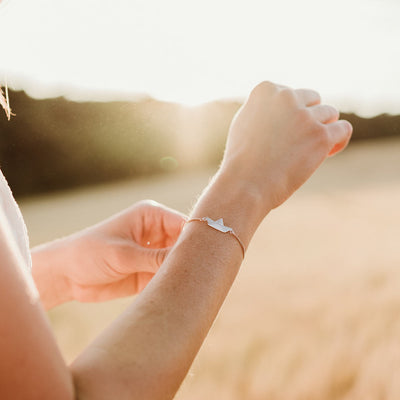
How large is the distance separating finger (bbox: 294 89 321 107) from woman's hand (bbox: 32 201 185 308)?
0.59m

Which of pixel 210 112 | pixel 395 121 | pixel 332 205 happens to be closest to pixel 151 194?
pixel 210 112

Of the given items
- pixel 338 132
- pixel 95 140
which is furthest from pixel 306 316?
pixel 95 140

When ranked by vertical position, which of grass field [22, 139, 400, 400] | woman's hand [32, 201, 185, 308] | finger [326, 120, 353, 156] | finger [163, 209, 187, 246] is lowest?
grass field [22, 139, 400, 400]

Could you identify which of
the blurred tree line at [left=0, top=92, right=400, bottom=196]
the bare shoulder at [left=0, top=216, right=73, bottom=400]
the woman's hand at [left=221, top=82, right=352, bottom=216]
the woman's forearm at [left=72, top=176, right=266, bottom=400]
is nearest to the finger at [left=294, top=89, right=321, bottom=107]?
the woman's hand at [left=221, top=82, right=352, bottom=216]

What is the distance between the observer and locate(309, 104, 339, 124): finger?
134 cm

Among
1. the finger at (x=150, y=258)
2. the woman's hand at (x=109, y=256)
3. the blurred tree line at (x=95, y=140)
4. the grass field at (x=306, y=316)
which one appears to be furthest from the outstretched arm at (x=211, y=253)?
the blurred tree line at (x=95, y=140)

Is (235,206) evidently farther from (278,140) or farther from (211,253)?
(278,140)

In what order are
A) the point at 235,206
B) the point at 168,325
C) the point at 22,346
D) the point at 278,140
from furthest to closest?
the point at 278,140 → the point at 235,206 → the point at 168,325 → the point at 22,346

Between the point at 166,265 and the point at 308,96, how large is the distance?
75cm

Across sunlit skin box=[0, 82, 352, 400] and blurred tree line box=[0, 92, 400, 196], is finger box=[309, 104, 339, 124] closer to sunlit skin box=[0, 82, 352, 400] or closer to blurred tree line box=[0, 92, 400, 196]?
sunlit skin box=[0, 82, 352, 400]

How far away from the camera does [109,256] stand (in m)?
1.62

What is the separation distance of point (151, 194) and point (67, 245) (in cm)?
1428

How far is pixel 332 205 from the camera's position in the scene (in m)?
11.6

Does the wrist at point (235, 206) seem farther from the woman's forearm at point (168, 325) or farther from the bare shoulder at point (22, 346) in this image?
the bare shoulder at point (22, 346)
